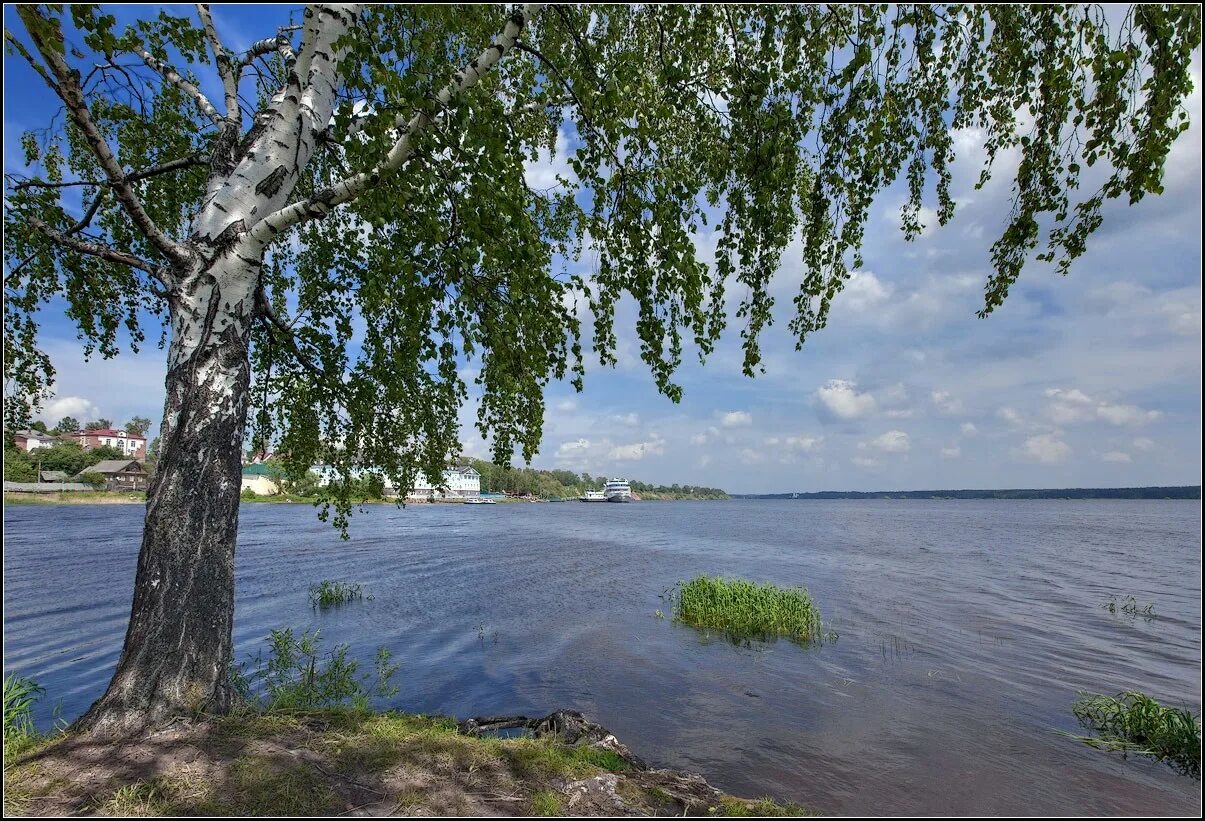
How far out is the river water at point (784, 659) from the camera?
9531 mm

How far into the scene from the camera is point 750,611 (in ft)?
63.9

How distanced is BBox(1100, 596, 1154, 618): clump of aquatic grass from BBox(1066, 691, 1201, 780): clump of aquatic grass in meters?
13.9

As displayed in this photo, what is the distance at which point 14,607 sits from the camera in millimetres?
20328

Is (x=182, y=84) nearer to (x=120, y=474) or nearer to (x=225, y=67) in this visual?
(x=225, y=67)

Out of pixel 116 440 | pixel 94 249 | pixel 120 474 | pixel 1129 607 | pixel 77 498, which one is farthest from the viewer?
pixel 116 440

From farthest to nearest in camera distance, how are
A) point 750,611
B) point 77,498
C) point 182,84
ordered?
point 77,498 → point 750,611 → point 182,84

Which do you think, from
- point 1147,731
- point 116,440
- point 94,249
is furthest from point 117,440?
point 1147,731

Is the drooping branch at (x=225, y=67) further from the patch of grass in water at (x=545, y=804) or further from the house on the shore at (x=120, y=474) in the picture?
the house on the shore at (x=120, y=474)

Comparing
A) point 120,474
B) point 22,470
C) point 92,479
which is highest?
point 22,470

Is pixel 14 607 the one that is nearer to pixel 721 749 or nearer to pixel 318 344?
pixel 318 344

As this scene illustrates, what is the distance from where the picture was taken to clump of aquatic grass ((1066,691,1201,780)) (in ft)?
33.4

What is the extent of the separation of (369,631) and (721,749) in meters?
11.8

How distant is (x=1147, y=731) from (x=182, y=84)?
18.2 m

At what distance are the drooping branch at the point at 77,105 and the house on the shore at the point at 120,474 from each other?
13956 centimetres
